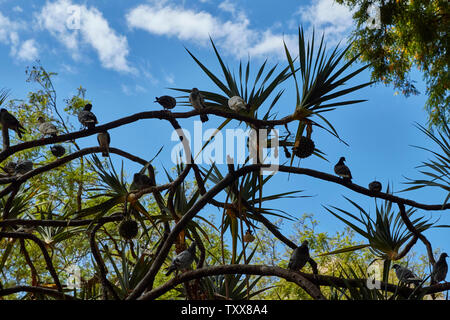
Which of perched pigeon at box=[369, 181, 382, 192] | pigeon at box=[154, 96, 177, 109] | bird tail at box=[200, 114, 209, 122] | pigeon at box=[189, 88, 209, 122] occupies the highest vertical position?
pigeon at box=[154, 96, 177, 109]

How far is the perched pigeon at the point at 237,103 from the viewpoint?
225cm

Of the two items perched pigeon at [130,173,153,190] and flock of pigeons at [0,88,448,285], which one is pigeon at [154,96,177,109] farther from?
perched pigeon at [130,173,153,190]

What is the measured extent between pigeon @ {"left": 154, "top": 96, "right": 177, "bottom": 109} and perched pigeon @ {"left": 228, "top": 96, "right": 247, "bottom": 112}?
0.37 meters

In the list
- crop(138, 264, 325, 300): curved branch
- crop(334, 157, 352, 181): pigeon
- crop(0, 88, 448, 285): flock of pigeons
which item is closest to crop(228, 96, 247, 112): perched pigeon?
crop(0, 88, 448, 285): flock of pigeons

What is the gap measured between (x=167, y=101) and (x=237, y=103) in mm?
439

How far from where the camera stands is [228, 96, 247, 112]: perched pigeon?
7.39 ft

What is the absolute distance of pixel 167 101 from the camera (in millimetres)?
2461

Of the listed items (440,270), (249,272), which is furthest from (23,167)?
(440,270)

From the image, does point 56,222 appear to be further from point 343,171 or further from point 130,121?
point 343,171

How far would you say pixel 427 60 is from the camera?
6.64 meters
